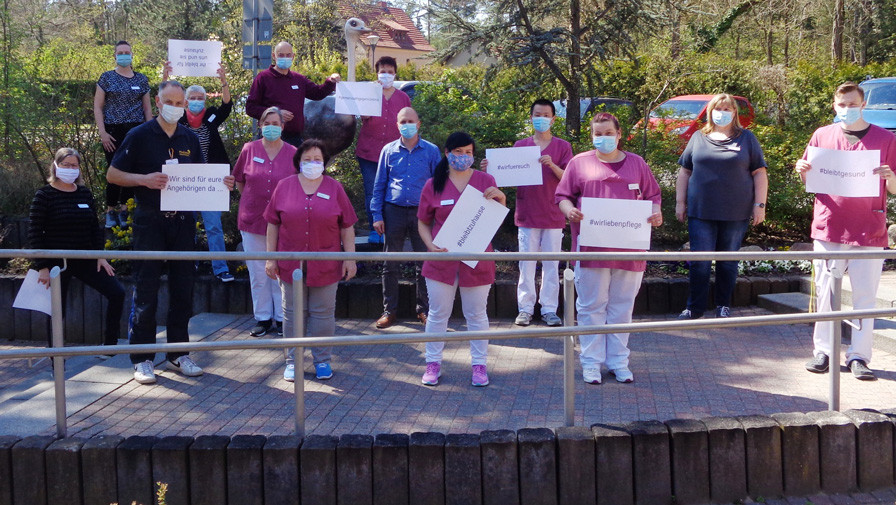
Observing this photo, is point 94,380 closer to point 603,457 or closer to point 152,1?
point 603,457

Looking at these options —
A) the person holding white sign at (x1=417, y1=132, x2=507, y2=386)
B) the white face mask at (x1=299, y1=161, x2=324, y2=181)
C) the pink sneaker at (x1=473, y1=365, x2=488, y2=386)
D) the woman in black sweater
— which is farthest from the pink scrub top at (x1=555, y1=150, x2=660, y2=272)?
the woman in black sweater

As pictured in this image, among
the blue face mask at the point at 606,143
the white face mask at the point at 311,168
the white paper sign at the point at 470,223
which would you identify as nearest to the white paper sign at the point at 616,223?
the blue face mask at the point at 606,143

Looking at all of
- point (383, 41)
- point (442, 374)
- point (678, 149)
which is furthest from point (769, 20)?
point (383, 41)

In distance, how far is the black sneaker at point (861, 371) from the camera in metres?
6.07

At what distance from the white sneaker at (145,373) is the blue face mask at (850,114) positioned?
5136mm

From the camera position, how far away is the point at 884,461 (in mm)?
4820

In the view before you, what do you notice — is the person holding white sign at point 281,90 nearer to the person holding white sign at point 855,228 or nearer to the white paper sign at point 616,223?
the white paper sign at point 616,223

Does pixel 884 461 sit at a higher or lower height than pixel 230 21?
lower

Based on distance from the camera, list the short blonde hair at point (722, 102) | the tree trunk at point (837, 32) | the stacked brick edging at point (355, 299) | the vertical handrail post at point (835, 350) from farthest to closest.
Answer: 1. the tree trunk at point (837, 32)
2. the stacked brick edging at point (355, 299)
3. the short blonde hair at point (722, 102)
4. the vertical handrail post at point (835, 350)

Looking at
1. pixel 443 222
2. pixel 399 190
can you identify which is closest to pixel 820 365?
pixel 443 222

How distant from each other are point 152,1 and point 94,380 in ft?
87.0

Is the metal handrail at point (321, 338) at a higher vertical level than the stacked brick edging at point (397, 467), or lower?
higher

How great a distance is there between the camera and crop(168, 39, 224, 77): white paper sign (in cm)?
880

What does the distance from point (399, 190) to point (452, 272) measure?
169cm
